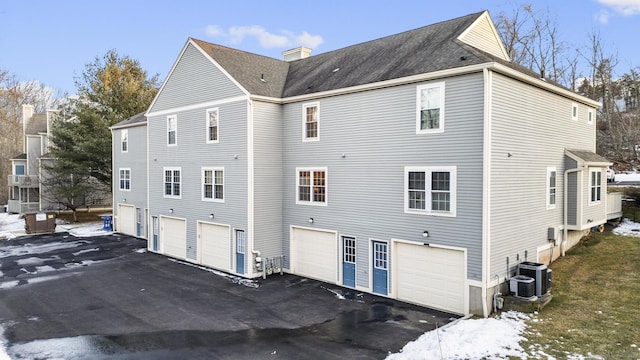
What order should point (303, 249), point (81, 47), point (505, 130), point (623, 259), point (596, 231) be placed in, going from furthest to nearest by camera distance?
point (81, 47) < point (596, 231) < point (303, 249) < point (623, 259) < point (505, 130)

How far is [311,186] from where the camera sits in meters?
16.0

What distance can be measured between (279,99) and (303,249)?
637 centimetres

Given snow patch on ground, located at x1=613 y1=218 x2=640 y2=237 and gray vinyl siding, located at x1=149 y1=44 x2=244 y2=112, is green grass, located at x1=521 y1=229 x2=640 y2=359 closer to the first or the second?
snow patch on ground, located at x1=613 y1=218 x2=640 y2=237

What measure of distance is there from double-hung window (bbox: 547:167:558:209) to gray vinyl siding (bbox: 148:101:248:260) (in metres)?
11.3

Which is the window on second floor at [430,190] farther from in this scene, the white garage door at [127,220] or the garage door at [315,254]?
the white garage door at [127,220]

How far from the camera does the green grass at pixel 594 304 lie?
9148 millimetres

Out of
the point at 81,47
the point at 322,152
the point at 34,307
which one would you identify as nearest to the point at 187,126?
the point at 322,152

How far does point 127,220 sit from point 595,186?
26.6m

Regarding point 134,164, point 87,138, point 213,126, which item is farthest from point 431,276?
point 87,138

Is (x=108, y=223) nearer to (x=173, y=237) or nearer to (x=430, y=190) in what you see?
(x=173, y=237)

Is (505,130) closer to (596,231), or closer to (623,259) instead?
(623,259)

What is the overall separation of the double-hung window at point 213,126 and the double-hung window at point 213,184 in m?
1.40

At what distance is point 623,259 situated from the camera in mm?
14844

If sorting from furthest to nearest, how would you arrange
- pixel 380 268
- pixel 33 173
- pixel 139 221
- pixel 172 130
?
pixel 33 173 → pixel 139 221 → pixel 172 130 → pixel 380 268
